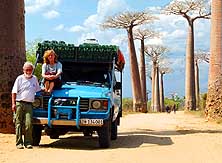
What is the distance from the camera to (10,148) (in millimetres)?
9969

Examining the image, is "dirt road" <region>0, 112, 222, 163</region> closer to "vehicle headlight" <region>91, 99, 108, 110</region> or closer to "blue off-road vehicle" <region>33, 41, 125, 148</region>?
"blue off-road vehicle" <region>33, 41, 125, 148</region>

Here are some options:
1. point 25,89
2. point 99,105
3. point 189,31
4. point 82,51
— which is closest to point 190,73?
point 189,31

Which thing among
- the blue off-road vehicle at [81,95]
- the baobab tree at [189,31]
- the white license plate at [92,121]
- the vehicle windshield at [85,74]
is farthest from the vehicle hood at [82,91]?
the baobab tree at [189,31]

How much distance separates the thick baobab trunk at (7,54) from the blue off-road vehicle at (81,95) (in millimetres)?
967

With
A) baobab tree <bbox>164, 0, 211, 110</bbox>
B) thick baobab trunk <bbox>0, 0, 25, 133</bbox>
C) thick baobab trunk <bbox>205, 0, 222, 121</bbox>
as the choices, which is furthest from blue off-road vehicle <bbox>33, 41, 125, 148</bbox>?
baobab tree <bbox>164, 0, 211, 110</bbox>

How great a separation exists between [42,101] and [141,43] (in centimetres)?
3656

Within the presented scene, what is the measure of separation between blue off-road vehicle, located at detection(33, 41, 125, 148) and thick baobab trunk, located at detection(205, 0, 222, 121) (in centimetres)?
807

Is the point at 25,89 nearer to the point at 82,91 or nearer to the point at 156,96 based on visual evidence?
the point at 82,91

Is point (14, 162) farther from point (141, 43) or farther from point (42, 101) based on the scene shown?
point (141, 43)

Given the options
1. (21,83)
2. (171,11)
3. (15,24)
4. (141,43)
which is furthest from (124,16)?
(21,83)

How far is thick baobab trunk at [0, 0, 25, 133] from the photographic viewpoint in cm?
1231

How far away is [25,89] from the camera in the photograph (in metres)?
10.1

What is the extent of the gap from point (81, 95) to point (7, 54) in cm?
312

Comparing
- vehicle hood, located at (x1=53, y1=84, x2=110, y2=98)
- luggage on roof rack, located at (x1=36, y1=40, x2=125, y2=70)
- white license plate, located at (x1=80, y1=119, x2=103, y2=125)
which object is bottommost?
white license plate, located at (x1=80, y1=119, x2=103, y2=125)
